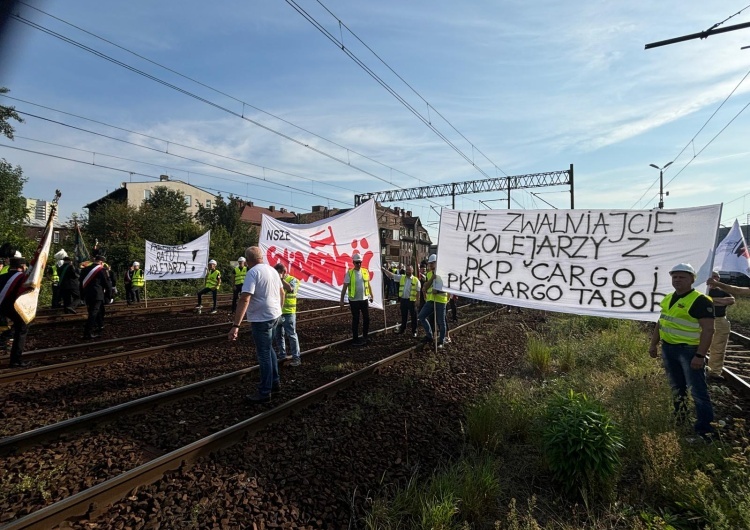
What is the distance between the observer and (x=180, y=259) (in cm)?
1808

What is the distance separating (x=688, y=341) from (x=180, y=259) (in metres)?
17.8

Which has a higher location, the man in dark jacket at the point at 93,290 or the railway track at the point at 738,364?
the man in dark jacket at the point at 93,290

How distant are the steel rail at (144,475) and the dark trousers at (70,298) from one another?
499 inches

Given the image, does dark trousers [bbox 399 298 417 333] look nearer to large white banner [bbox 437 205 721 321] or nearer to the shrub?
large white banner [bbox 437 205 721 321]

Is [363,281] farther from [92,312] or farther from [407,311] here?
[92,312]

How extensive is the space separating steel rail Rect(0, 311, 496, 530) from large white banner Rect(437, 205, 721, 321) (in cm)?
358

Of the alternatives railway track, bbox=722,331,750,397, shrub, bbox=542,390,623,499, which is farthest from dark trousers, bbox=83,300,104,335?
railway track, bbox=722,331,750,397

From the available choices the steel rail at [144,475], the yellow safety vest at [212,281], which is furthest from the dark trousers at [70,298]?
the steel rail at [144,475]

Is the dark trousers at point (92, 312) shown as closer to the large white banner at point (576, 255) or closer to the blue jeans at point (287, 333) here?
the blue jeans at point (287, 333)

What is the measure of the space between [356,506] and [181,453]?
1.77m

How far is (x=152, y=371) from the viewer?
24.5 feet

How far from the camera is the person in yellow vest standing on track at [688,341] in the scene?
A: 14.6ft

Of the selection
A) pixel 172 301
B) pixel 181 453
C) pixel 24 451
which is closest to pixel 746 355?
pixel 181 453

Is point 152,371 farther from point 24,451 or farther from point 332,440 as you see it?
point 332,440
